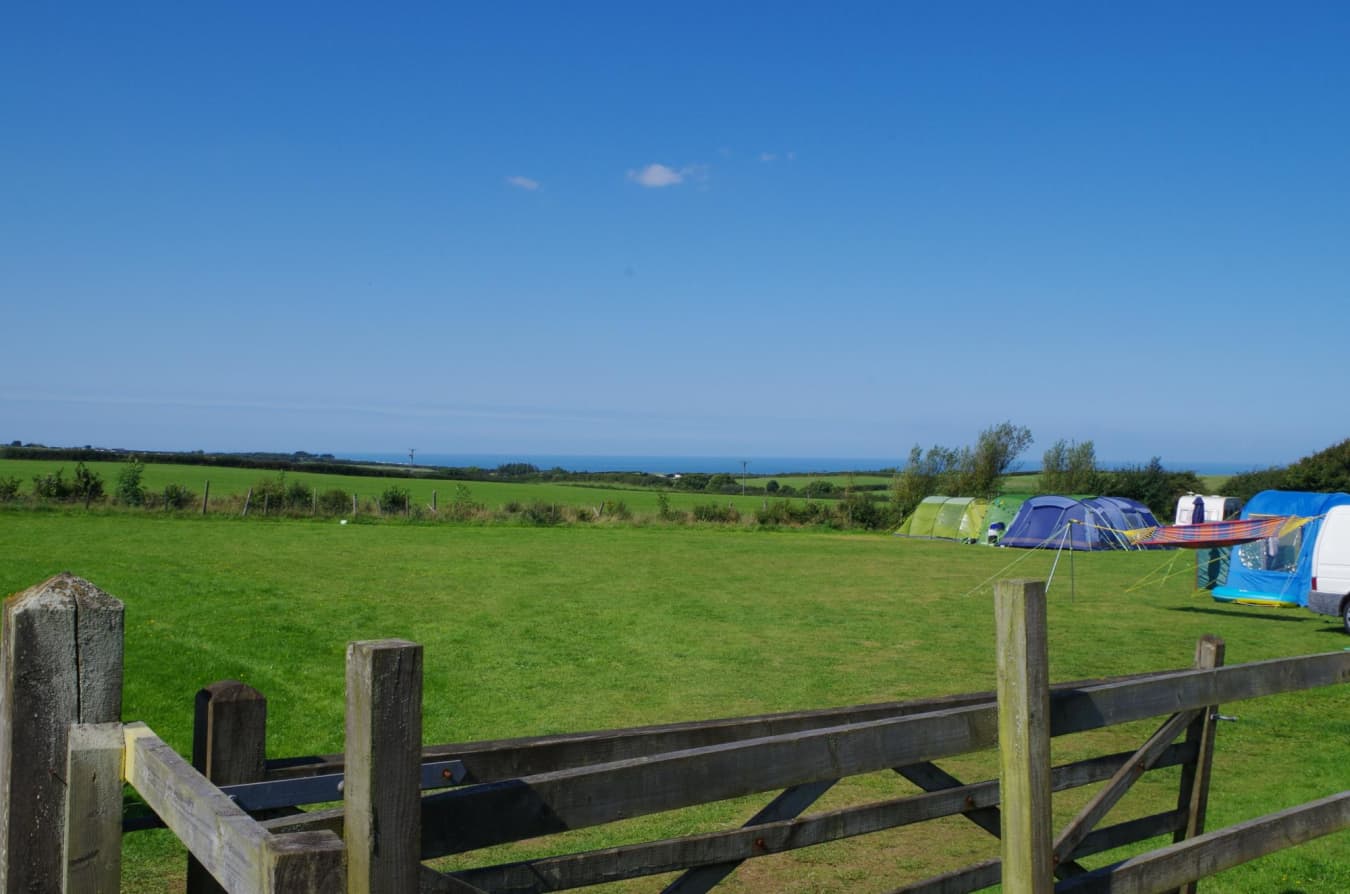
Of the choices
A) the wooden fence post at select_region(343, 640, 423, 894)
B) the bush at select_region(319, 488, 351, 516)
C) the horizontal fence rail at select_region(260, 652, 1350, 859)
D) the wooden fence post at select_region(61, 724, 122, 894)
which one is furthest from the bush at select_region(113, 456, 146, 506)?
the wooden fence post at select_region(343, 640, 423, 894)

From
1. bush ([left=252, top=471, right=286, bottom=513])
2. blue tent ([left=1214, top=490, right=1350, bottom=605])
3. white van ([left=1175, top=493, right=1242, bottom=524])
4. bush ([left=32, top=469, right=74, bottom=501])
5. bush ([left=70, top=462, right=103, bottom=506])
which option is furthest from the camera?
bush ([left=252, top=471, right=286, bottom=513])

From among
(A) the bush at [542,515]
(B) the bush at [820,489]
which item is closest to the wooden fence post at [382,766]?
(A) the bush at [542,515]

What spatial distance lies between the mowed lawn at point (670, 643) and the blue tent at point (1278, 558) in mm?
418

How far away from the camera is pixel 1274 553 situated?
2036 cm

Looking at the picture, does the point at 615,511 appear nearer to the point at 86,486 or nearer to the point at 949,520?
the point at 949,520

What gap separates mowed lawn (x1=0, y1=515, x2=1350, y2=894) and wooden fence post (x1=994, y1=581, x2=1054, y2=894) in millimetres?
3352

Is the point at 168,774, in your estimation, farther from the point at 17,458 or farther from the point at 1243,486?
the point at 17,458

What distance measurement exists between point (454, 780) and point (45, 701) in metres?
0.97

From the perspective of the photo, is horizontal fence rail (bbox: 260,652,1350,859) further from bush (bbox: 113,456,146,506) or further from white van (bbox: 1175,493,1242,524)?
bush (bbox: 113,456,146,506)

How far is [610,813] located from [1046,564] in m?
29.3

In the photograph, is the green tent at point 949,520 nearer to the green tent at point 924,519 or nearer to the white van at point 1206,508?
the green tent at point 924,519

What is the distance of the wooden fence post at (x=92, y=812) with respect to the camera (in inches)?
89.3

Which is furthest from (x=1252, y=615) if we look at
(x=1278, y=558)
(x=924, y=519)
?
(x=924, y=519)

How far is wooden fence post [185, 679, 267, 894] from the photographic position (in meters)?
2.75
